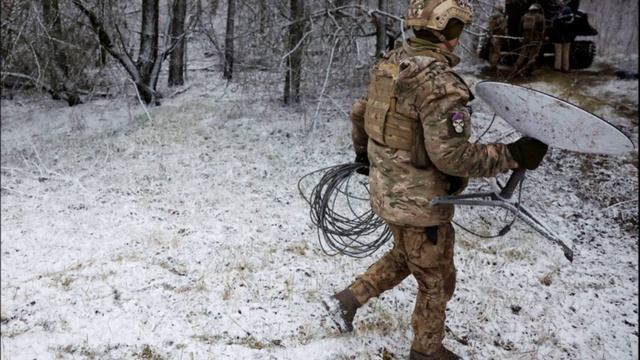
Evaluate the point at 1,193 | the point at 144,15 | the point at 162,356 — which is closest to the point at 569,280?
the point at 162,356

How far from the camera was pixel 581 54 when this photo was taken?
29.7 ft

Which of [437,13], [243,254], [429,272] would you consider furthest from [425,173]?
[243,254]

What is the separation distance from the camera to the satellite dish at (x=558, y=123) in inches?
94.0

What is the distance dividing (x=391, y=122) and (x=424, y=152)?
23 cm

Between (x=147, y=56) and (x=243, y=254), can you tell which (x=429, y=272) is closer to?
(x=243, y=254)

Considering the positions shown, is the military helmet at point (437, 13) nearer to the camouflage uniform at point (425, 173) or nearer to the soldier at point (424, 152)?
the soldier at point (424, 152)

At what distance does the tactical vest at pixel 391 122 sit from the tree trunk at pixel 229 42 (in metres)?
5.92

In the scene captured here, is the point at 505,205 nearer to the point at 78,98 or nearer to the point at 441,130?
the point at 441,130

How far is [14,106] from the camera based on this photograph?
30.1ft

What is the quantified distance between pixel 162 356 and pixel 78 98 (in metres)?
6.77

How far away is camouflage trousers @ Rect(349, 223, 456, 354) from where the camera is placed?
2.91 metres

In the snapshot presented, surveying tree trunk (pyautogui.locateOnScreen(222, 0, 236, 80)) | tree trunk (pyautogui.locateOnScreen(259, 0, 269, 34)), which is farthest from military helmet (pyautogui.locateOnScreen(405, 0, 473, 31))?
tree trunk (pyautogui.locateOnScreen(222, 0, 236, 80))

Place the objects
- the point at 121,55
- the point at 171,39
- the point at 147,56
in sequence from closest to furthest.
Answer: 1. the point at 121,55
2. the point at 147,56
3. the point at 171,39

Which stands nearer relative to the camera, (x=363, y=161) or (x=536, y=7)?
(x=363, y=161)
